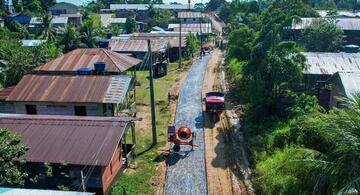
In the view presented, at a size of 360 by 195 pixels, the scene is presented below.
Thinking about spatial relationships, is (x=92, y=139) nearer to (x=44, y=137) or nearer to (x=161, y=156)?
(x=44, y=137)

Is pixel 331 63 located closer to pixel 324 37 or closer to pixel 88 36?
pixel 324 37

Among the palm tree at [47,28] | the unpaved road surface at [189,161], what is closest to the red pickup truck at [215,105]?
the unpaved road surface at [189,161]

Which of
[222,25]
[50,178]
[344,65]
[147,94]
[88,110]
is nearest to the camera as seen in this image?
[50,178]

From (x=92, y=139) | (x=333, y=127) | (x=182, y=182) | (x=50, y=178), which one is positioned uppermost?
(x=333, y=127)

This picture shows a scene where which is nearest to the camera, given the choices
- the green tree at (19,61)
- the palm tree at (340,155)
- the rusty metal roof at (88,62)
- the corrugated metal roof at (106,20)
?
the palm tree at (340,155)

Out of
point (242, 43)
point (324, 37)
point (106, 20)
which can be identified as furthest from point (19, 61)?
point (106, 20)

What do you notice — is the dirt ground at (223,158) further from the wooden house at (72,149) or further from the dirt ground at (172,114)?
the wooden house at (72,149)

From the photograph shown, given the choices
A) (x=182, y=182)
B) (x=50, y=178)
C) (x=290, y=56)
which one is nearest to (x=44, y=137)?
(x=50, y=178)
